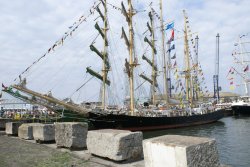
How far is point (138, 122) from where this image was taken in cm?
3519

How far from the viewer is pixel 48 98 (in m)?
29.0

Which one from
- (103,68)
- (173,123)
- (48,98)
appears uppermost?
(103,68)

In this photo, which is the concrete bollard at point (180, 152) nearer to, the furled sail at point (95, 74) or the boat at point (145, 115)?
the boat at point (145, 115)

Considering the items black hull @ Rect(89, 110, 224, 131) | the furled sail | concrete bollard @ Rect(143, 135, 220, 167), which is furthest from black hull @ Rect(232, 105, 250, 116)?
concrete bollard @ Rect(143, 135, 220, 167)

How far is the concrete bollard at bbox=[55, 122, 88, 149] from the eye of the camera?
8586 millimetres

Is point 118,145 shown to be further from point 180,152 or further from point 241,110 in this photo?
point 241,110

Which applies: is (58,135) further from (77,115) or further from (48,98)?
(77,115)

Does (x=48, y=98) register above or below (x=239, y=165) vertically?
above

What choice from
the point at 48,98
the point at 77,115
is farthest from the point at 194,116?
the point at 48,98

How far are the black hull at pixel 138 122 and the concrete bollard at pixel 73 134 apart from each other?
75.5 feet

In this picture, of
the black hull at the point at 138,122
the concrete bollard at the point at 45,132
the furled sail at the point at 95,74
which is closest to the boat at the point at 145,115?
the black hull at the point at 138,122

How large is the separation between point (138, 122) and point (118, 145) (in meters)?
28.8

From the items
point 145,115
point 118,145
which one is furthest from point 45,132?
point 145,115

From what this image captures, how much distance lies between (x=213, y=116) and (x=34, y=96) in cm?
3565
